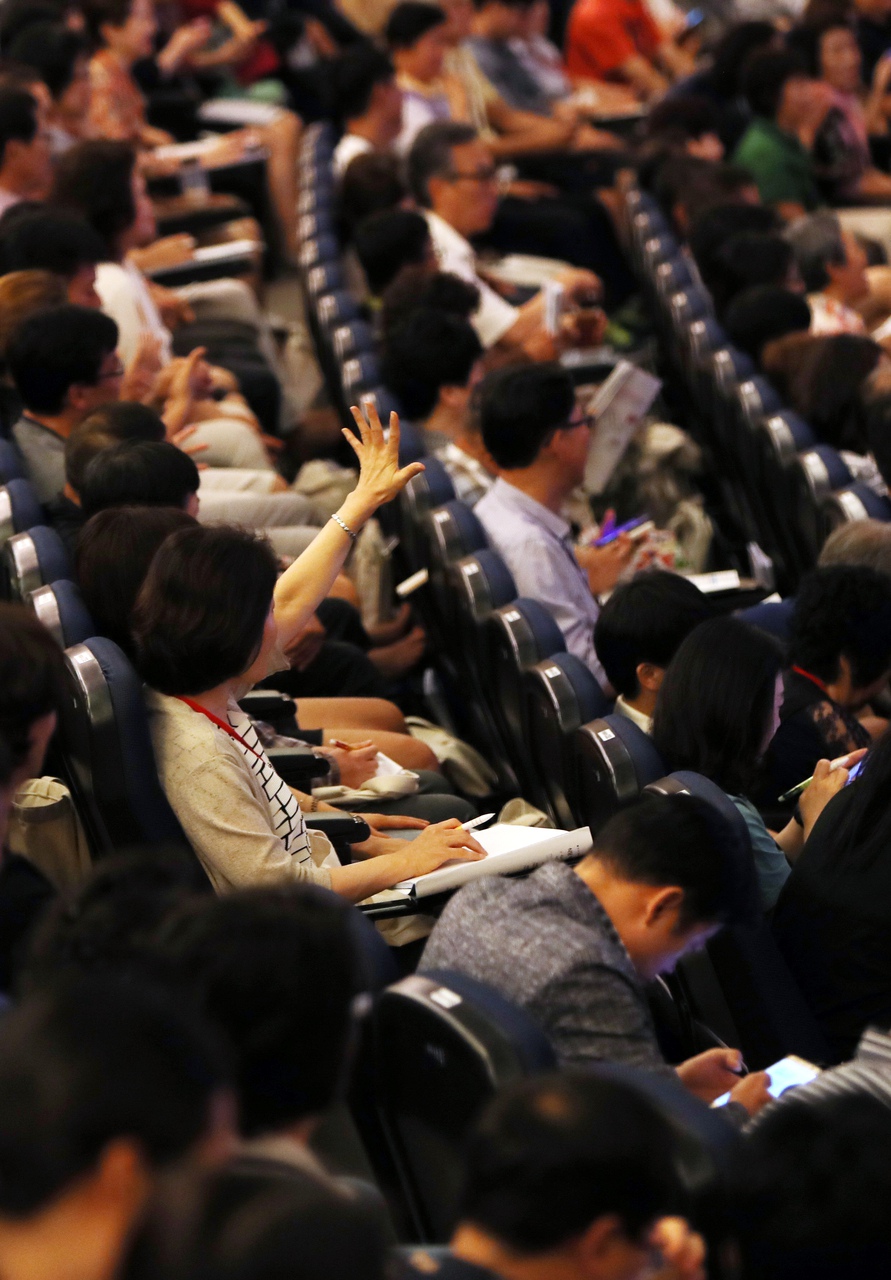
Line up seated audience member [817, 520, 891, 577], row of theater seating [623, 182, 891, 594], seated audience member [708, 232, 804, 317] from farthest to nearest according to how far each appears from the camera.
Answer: seated audience member [708, 232, 804, 317], row of theater seating [623, 182, 891, 594], seated audience member [817, 520, 891, 577]

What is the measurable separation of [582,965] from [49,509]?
150 centimetres

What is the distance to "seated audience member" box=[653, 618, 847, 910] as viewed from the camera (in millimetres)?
2164

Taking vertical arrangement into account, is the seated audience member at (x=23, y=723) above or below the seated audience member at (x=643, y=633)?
above

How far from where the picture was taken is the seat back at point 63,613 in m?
2.13

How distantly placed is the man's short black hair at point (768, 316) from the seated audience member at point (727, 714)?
8.00 feet

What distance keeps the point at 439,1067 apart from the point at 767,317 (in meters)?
3.42

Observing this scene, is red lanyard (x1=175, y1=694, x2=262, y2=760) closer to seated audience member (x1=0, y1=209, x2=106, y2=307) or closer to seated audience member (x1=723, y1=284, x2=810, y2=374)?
seated audience member (x1=0, y1=209, x2=106, y2=307)

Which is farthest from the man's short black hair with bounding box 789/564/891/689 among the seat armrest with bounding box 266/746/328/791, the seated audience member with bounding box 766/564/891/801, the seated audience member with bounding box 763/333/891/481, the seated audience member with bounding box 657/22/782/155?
the seated audience member with bounding box 657/22/782/155

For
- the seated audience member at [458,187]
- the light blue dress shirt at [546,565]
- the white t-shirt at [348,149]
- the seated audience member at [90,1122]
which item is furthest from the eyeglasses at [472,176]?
the seated audience member at [90,1122]

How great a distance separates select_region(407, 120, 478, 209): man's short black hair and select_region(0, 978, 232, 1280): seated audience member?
4540 millimetres

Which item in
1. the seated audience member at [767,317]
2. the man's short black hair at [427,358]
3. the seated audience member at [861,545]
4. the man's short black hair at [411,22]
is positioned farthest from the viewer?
the man's short black hair at [411,22]

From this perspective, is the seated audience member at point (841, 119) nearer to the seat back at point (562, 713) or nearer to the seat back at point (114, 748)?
the seat back at point (562, 713)

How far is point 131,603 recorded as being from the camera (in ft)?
7.35

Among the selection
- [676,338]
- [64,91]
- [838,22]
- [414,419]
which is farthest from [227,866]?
[838,22]
